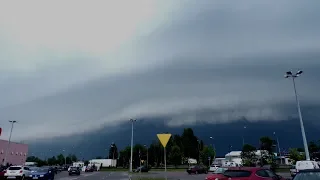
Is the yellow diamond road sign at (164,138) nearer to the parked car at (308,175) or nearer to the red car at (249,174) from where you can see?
the red car at (249,174)

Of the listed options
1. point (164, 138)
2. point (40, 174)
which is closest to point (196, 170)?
point (40, 174)

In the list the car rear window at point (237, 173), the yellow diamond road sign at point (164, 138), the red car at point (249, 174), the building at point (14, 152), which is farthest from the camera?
the building at point (14, 152)

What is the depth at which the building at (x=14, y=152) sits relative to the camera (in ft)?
277

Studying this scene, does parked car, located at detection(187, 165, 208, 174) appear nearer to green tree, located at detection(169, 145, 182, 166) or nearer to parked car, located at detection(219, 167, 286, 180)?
parked car, located at detection(219, 167, 286, 180)

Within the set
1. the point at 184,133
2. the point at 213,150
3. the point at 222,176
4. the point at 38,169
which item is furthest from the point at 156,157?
the point at 222,176

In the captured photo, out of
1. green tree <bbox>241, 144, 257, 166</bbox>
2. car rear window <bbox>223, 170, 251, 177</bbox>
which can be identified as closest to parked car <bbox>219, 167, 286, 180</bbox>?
car rear window <bbox>223, 170, 251, 177</bbox>

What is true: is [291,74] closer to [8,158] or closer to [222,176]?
[222,176]

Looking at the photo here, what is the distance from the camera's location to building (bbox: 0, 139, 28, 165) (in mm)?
84562

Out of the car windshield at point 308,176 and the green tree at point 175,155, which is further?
the green tree at point 175,155

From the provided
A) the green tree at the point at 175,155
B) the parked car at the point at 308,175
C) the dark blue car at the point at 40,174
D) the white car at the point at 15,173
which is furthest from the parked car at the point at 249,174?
the green tree at the point at 175,155

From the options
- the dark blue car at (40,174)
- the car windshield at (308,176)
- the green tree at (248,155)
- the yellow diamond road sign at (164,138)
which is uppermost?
the green tree at (248,155)

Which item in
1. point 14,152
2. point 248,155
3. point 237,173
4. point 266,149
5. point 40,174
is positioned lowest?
point 237,173

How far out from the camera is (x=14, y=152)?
301ft

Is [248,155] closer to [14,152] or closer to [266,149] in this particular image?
[266,149]
